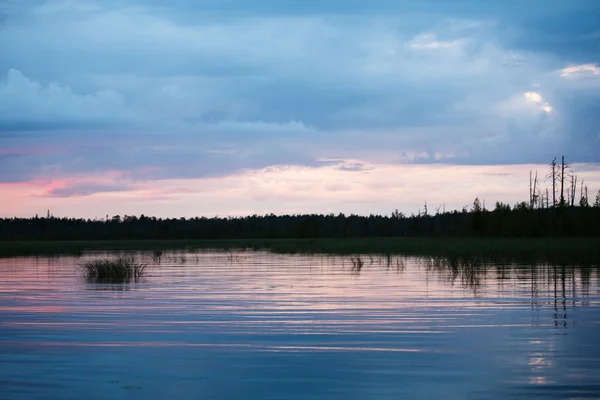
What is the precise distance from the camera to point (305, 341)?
1577cm

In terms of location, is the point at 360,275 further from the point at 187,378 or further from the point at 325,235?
the point at 325,235

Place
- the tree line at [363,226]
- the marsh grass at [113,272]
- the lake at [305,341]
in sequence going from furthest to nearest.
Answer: the tree line at [363,226] < the marsh grass at [113,272] < the lake at [305,341]

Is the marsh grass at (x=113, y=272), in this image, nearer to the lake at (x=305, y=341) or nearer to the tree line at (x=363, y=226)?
the lake at (x=305, y=341)

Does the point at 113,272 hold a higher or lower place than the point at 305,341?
higher

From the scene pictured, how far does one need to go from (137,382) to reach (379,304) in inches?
447

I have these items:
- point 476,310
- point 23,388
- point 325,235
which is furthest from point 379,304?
point 325,235

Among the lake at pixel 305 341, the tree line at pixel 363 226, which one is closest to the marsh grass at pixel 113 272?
the lake at pixel 305 341

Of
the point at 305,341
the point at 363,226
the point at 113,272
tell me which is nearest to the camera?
the point at 305,341

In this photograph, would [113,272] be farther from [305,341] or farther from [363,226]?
[363,226]

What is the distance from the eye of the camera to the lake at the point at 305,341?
11781 mm

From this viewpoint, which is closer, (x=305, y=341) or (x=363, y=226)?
(x=305, y=341)

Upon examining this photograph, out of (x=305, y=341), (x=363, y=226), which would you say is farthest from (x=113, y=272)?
(x=363, y=226)

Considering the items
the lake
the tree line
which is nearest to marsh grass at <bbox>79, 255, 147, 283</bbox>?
the lake

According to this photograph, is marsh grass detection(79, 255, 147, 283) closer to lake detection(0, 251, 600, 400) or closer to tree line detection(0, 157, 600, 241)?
lake detection(0, 251, 600, 400)
